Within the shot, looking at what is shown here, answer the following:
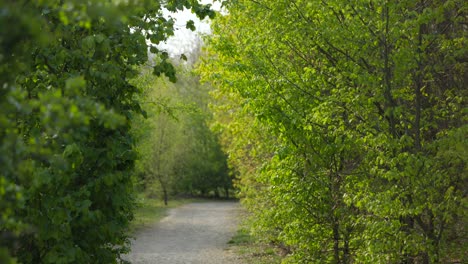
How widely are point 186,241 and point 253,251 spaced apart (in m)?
4.06

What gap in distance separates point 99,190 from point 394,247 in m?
3.41

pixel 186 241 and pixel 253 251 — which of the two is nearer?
pixel 253 251

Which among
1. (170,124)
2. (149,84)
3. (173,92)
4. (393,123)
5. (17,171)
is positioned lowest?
(17,171)

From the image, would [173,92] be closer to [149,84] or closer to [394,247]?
[149,84]

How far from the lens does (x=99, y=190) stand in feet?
19.1

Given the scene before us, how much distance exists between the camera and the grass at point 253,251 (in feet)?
53.0

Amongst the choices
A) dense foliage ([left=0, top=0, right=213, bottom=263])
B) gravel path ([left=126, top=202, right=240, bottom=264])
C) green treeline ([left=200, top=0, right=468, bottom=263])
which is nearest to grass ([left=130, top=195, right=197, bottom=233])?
gravel path ([left=126, top=202, right=240, bottom=264])

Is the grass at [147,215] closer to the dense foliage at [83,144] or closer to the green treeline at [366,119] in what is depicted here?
the green treeline at [366,119]

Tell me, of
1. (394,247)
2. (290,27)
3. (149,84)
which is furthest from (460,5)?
(149,84)

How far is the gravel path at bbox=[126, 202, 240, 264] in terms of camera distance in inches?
672

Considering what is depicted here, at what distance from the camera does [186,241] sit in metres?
21.3

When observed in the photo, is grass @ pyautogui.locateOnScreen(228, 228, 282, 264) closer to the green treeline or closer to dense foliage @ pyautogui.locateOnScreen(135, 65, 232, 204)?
the green treeline

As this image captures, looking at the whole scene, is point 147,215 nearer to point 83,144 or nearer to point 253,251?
point 253,251

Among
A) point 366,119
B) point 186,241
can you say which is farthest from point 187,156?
point 366,119
